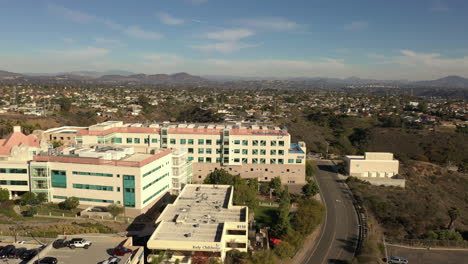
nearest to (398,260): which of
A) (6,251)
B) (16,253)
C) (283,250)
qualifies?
(283,250)

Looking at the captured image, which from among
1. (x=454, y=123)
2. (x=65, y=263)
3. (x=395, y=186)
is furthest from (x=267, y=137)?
(x=454, y=123)

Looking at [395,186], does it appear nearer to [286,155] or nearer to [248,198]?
[286,155]

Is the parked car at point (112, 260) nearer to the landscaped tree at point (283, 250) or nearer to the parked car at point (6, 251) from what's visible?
the parked car at point (6, 251)

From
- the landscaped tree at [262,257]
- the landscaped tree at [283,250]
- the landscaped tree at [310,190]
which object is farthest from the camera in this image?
the landscaped tree at [310,190]

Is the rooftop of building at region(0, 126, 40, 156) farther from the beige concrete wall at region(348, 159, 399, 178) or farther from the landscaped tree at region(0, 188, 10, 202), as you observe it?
the beige concrete wall at region(348, 159, 399, 178)

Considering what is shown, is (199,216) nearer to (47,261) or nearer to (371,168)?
(47,261)

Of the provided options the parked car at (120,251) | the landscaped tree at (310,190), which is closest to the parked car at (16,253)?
the parked car at (120,251)
